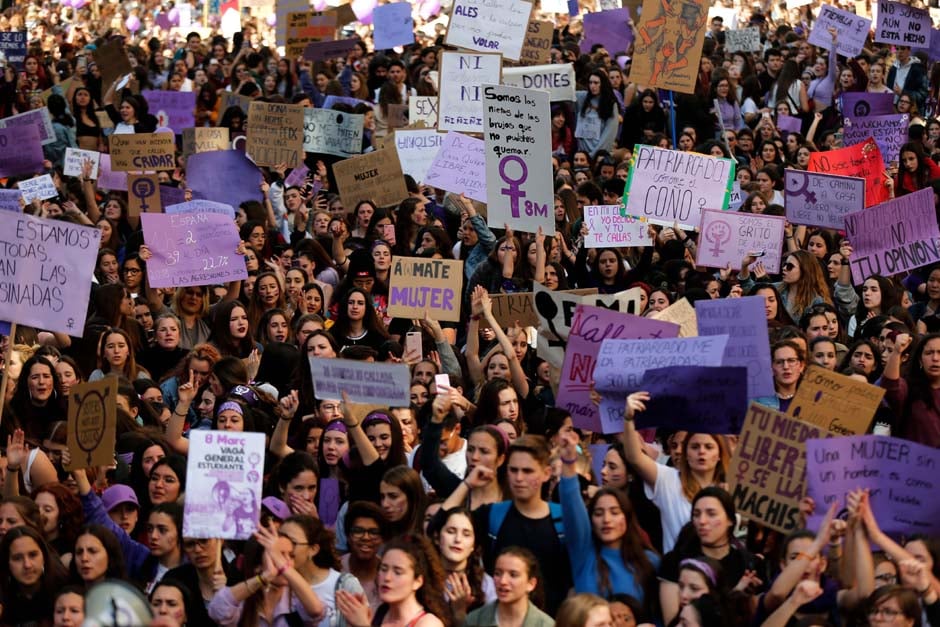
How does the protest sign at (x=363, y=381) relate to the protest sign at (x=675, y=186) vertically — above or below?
below

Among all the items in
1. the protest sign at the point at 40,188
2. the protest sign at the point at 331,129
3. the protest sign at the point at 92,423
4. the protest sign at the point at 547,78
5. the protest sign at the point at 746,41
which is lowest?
the protest sign at the point at 92,423

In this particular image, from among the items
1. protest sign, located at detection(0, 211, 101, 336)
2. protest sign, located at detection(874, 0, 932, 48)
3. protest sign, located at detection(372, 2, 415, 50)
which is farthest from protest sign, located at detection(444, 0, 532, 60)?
→ protest sign, located at detection(0, 211, 101, 336)

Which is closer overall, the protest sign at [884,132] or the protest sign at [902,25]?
the protest sign at [884,132]

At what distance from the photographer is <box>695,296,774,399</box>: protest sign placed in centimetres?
907

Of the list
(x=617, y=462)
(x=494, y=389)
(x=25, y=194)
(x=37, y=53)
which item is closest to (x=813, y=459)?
(x=617, y=462)

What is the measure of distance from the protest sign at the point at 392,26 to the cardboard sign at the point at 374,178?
21.4 feet

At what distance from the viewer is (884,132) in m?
16.4

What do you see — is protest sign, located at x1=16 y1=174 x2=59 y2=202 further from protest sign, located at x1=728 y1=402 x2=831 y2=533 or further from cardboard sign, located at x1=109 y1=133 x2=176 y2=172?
protest sign, located at x1=728 y1=402 x2=831 y2=533

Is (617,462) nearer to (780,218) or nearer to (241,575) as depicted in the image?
(241,575)

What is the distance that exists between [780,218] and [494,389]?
4365 mm

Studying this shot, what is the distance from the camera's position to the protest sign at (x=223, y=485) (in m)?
7.64

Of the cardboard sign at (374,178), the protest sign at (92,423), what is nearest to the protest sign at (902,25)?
the cardboard sign at (374,178)

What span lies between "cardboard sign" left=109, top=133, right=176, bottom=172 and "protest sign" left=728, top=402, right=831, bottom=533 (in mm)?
9598

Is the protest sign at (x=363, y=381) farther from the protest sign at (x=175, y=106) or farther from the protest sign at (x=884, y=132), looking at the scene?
the protest sign at (x=175, y=106)
